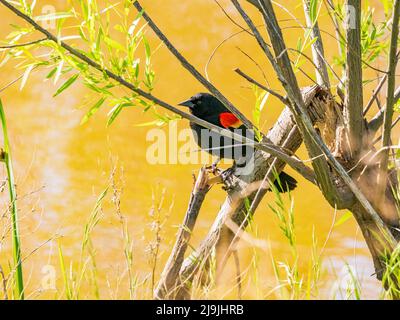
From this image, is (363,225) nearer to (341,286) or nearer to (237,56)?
(341,286)

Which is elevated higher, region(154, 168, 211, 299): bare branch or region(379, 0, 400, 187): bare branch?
region(379, 0, 400, 187): bare branch

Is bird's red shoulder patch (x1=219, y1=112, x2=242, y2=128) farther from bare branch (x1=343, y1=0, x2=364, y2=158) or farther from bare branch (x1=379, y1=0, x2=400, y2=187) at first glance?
bare branch (x1=379, y1=0, x2=400, y2=187)

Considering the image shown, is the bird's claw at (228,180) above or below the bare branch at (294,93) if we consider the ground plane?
below

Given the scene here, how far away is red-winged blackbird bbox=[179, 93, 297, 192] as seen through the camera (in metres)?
3.01

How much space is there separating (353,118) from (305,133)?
33 cm

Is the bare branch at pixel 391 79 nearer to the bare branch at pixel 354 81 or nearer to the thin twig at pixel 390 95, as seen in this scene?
the thin twig at pixel 390 95

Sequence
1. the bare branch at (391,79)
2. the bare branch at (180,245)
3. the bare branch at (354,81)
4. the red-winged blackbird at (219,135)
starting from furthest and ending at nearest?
1. the red-winged blackbird at (219,135)
2. the bare branch at (180,245)
3. the bare branch at (354,81)
4. the bare branch at (391,79)

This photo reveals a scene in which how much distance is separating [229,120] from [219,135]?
0.12m

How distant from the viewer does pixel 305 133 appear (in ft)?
6.22

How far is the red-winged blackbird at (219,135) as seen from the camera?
301cm

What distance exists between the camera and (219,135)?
3373 mm

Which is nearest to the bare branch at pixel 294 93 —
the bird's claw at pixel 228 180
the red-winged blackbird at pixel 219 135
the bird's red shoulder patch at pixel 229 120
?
the bird's claw at pixel 228 180

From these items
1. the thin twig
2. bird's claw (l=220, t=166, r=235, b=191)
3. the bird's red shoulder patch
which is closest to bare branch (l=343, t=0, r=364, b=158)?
the thin twig

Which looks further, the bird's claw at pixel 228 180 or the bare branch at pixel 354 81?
the bird's claw at pixel 228 180
